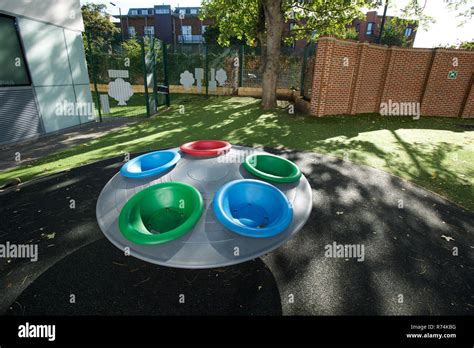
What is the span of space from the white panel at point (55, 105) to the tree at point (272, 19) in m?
10.1

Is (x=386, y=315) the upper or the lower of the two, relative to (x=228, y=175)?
lower

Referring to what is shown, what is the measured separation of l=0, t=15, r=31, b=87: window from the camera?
307 inches

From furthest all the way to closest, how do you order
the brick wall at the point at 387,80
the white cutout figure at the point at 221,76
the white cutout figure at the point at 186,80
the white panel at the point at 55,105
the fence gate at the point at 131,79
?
1. the white cutout figure at the point at 186,80
2. the white cutout figure at the point at 221,76
3. the fence gate at the point at 131,79
4. the brick wall at the point at 387,80
5. the white panel at the point at 55,105

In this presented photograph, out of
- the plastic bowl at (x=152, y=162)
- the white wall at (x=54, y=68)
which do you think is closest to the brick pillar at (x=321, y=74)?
the plastic bowl at (x=152, y=162)

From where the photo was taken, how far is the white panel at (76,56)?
33.7ft

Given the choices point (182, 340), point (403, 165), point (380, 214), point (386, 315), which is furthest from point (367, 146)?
point (182, 340)

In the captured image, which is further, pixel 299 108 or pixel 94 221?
pixel 299 108

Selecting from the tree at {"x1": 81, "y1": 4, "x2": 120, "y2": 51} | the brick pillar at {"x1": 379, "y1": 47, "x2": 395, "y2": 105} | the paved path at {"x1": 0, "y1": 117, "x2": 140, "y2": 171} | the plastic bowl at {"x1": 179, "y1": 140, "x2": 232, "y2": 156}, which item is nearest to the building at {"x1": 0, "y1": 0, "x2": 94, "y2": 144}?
the paved path at {"x1": 0, "y1": 117, "x2": 140, "y2": 171}

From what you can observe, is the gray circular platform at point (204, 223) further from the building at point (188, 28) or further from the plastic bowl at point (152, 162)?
the building at point (188, 28)

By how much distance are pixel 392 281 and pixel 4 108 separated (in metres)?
11.9

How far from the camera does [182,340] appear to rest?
2.50 metres

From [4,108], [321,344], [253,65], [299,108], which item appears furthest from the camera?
[253,65]

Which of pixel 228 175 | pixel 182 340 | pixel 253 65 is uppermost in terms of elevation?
pixel 253 65

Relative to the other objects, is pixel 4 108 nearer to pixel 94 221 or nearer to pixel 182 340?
pixel 94 221
